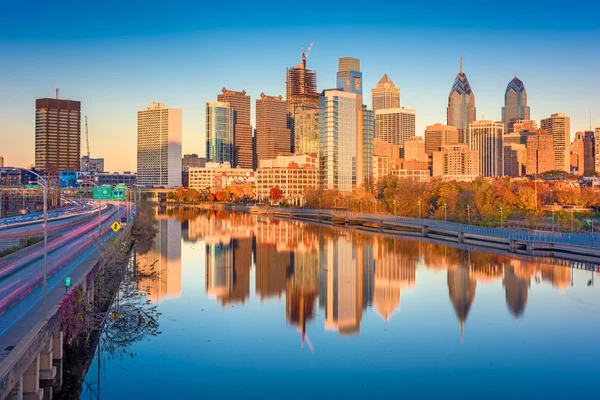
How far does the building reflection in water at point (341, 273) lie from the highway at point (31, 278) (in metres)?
7.08

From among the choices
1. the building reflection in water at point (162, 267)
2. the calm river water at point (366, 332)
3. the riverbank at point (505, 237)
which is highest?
the riverbank at point (505, 237)

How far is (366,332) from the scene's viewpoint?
3681 centimetres

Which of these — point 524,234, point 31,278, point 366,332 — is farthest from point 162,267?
point 524,234

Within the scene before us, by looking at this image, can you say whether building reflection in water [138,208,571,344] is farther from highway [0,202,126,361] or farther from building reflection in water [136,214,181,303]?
highway [0,202,126,361]

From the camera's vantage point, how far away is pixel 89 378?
28.1m

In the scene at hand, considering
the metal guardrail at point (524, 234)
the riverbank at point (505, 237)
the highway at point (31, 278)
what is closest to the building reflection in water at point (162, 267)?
the highway at point (31, 278)

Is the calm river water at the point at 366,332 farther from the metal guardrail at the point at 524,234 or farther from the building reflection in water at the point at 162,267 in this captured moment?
the metal guardrail at the point at 524,234

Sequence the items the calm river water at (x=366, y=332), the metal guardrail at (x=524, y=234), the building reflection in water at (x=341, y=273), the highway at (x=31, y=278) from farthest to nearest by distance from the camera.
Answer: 1. the metal guardrail at (x=524, y=234)
2. the building reflection in water at (x=341, y=273)
3. the calm river water at (x=366, y=332)
4. the highway at (x=31, y=278)

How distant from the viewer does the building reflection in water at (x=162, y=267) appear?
47.8m

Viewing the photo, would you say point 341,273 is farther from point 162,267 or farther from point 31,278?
point 31,278

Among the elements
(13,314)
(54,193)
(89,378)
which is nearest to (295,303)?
(89,378)

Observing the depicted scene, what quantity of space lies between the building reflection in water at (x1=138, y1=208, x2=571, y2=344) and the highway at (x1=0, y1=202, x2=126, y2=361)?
708 centimetres

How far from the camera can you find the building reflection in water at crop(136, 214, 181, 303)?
47772 millimetres

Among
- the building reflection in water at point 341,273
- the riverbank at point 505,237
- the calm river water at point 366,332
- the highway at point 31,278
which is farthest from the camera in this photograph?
the riverbank at point 505,237
